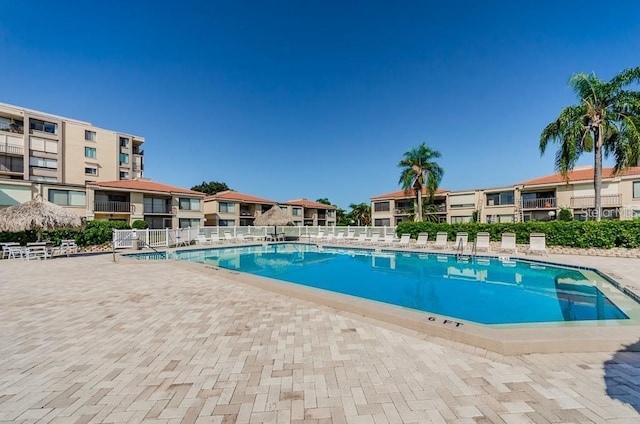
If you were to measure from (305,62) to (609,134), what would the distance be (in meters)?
18.8

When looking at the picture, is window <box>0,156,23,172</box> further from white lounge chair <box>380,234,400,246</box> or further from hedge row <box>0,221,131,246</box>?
white lounge chair <box>380,234,400,246</box>

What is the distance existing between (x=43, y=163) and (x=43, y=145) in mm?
2096

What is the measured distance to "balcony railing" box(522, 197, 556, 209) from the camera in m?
28.7

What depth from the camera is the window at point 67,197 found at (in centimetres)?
2403

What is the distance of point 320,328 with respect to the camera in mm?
4402

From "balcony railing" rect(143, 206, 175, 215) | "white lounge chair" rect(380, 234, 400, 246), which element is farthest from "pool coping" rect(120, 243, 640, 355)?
"balcony railing" rect(143, 206, 175, 215)

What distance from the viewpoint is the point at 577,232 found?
47.9ft

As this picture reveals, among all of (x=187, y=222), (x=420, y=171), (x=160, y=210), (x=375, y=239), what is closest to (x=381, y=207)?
(x=420, y=171)

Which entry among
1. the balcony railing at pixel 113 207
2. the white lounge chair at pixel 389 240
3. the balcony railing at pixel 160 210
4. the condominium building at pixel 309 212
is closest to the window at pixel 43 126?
the balcony railing at pixel 113 207

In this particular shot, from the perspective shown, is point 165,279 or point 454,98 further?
point 454,98

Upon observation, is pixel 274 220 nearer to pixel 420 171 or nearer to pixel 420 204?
pixel 420 204

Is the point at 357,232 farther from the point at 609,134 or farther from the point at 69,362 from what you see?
the point at 69,362

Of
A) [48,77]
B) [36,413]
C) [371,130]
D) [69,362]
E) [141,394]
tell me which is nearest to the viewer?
[36,413]

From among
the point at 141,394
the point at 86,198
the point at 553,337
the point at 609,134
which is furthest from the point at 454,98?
the point at 86,198
